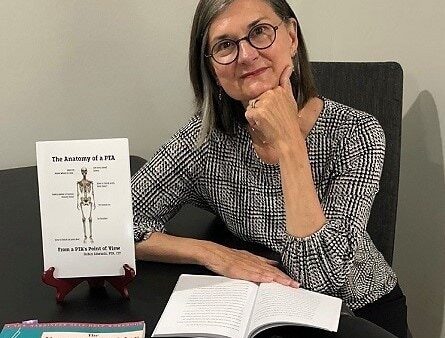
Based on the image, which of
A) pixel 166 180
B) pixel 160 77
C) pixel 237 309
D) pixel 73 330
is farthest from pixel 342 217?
pixel 160 77

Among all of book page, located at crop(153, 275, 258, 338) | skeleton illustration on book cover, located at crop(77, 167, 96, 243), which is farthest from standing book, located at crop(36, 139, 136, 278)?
book page, located at crop(153, 275, 258, 338)

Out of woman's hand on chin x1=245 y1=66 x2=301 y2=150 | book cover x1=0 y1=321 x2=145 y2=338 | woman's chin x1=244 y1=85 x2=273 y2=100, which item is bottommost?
book cover x1=0 y1=321 x2=145 y2=338

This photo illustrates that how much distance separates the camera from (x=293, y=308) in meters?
1.17

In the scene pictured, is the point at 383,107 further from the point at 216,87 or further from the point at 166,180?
the point at 166,180

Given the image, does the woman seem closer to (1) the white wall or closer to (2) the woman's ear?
(2) the woman's ear

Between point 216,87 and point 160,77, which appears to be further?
point 160,77

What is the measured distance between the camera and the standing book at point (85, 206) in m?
1.23

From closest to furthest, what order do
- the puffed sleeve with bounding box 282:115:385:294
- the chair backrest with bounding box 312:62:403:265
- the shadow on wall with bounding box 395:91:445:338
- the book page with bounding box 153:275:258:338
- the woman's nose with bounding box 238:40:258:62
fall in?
the book page with bounding box 153:275:258:338, the puffed sleeve with bounding box 282:115:385:294, the woman's nose with bounding box 238:40:258:62, the chair backrest with bounding box 312:62:403:265, the shadow on wall with bounding box 395:91:445:338

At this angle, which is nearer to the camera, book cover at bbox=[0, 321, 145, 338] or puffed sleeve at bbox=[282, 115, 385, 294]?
book cover at bbox=[0, 321, 145, 338]

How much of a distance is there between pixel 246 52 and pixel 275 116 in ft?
0.49

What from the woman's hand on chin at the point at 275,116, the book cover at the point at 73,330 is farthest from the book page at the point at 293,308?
the woman's hand on chin at the point at 275,116

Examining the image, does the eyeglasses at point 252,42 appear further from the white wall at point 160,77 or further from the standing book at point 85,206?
the white wall at point 160,77

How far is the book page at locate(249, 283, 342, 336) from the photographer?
1.12m

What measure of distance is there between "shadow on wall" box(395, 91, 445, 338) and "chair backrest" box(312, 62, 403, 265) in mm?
147
